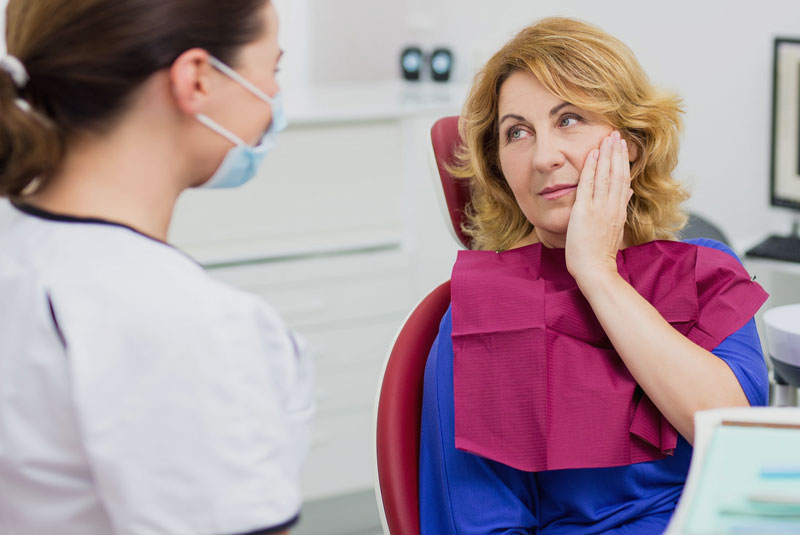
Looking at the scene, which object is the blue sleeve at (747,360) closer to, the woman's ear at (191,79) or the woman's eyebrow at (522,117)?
the woman's eyebrow at (522,117)

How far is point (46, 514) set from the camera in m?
0.88

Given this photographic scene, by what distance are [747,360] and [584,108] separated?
16.5 inches

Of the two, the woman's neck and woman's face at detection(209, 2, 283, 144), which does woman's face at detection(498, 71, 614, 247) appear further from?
the woman's neck

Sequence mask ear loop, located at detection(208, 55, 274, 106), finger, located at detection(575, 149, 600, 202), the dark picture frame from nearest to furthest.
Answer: mask ear loop, located at detection(208, 55, 274, 106) → finger, located at detection(575, 149, 600, 202) → the dark picture frame

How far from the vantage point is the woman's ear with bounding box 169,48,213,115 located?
915mm

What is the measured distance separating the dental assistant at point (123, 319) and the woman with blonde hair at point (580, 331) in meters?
0.42

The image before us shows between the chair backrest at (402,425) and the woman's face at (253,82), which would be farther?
the chair backrest at (402,425)

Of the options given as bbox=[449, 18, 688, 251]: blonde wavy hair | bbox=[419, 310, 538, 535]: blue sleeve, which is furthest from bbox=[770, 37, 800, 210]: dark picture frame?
bbox=[419, 310, 538, 535]: blue sleeve

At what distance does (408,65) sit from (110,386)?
242 cm

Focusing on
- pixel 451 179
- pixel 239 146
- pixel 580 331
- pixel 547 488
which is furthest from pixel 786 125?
pixel 239 146

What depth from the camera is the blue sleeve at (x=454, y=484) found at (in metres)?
1.26

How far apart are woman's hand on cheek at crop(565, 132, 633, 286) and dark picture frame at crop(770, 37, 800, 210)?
3.81ft

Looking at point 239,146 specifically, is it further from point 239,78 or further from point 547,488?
point 547,488

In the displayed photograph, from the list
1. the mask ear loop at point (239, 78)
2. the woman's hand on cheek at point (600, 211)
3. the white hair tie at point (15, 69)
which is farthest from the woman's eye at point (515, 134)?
the white hair tie at point (15, 69)
